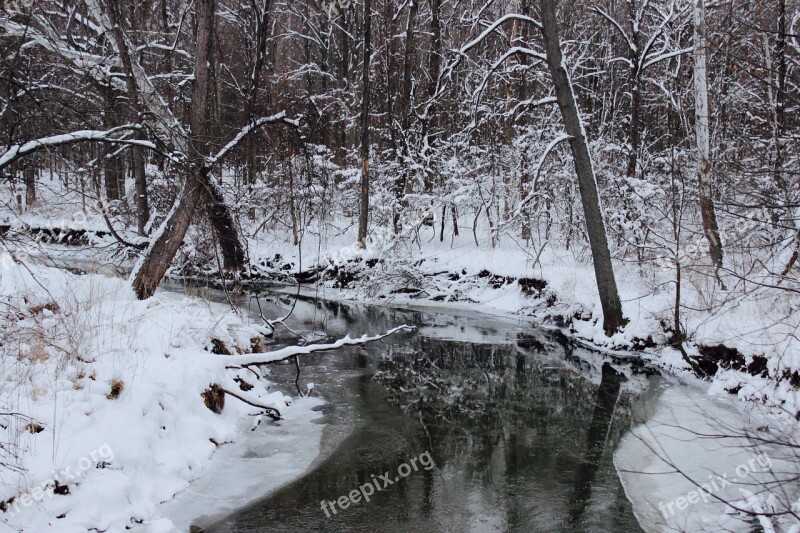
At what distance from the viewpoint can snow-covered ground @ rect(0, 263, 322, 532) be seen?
4.63m

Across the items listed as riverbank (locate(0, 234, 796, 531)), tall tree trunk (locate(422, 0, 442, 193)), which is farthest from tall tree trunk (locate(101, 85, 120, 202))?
tall tree trunk (locate(422, 0, 442, 193))

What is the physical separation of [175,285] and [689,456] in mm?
15701

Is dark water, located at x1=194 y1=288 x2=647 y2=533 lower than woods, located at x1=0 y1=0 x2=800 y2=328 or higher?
lower

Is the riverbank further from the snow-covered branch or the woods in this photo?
the snow-covered branch

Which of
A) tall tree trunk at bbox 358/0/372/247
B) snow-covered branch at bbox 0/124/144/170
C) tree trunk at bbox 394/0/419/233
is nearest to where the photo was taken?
snow-covered branch at bbox 0/124/144/170

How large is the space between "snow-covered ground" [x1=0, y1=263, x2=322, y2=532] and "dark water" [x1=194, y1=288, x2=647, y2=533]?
0.57m

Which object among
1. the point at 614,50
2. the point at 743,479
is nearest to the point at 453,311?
the point at 743,479

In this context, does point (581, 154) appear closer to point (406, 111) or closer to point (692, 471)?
point (692, 471)

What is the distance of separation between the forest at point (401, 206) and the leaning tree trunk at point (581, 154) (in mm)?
45

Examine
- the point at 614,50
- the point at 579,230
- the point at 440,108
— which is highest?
the point at 614,50

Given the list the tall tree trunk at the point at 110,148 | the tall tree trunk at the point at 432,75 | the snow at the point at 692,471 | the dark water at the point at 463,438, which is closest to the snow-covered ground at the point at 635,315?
the snow at the point at 692,471

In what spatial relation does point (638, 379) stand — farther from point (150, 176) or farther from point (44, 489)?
point (150, 176)

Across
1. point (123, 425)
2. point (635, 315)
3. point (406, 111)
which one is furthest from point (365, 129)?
point (123, 425)

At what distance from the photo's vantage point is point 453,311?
53.2 ft
